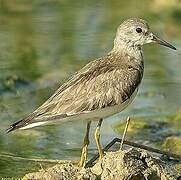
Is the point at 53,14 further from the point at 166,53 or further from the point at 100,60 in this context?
the point at 100,60

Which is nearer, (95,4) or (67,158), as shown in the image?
(67,158)

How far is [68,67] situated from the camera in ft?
45.4

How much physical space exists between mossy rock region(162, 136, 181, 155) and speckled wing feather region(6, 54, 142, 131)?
1.42 m

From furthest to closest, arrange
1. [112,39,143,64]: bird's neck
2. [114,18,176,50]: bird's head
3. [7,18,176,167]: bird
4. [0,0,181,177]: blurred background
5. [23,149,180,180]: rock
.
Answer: [0,0,181,177]: blurred background, [114,18,176,50]: bird's head, [112,39,143,64]: bird's neck, [7,18,176,167]: bird, [23,149,180,180]: rock

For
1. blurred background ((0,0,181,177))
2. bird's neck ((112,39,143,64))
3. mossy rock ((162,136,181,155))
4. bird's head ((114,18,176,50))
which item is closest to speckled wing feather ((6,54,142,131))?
bird's neck ((112,39,143,64))

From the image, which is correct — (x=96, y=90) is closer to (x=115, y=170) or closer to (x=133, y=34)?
(x=133, y=34)

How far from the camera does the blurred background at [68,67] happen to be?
1056 centimetres

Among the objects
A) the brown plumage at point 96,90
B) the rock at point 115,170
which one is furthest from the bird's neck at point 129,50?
the rock at point 115,170

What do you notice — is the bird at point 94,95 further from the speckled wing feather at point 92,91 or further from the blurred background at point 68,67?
the blurred background at point 68,67

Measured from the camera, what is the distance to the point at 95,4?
17688 mm

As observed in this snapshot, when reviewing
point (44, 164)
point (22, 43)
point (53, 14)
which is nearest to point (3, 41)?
point (22, 43)

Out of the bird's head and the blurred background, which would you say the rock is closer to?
the blurred background

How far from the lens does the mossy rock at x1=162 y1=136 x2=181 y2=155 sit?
399 inches

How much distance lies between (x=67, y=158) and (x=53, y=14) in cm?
738
